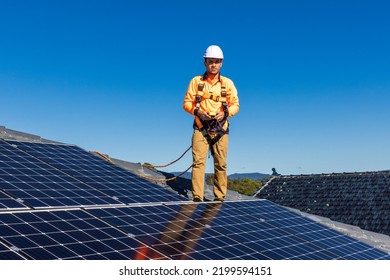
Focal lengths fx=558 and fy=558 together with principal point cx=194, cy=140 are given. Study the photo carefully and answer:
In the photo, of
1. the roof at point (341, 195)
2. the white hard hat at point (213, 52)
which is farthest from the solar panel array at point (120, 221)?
the roof at point (341, 195)

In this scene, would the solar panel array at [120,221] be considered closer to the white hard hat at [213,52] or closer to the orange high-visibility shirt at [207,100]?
the orange high-visibility shirt at [207,100]

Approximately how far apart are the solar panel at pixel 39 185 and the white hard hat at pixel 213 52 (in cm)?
344

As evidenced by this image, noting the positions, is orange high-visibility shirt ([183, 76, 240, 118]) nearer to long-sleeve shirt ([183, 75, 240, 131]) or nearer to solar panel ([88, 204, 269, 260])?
long-sleeve shirt ([183, 75, 240, 131])

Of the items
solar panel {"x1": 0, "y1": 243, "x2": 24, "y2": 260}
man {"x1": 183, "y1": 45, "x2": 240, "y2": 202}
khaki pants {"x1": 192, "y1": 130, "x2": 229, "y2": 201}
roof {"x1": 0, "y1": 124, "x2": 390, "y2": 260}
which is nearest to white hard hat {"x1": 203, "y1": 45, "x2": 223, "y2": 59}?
man {"x1": 183, "y1": 45, "x2": 240, "y2": 202}

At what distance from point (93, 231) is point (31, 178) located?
2.91 metres

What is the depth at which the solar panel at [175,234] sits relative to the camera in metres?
7.63

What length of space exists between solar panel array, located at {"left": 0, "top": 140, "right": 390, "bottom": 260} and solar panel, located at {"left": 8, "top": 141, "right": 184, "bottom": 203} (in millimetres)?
28

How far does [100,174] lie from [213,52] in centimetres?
352

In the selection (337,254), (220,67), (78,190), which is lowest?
(337,254)

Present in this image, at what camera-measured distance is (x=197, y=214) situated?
9.90 m

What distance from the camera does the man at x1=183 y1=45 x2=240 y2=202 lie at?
1115 centimetres

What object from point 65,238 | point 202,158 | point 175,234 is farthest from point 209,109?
point 65,238

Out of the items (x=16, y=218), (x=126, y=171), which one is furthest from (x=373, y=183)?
(x=16, y=218)
